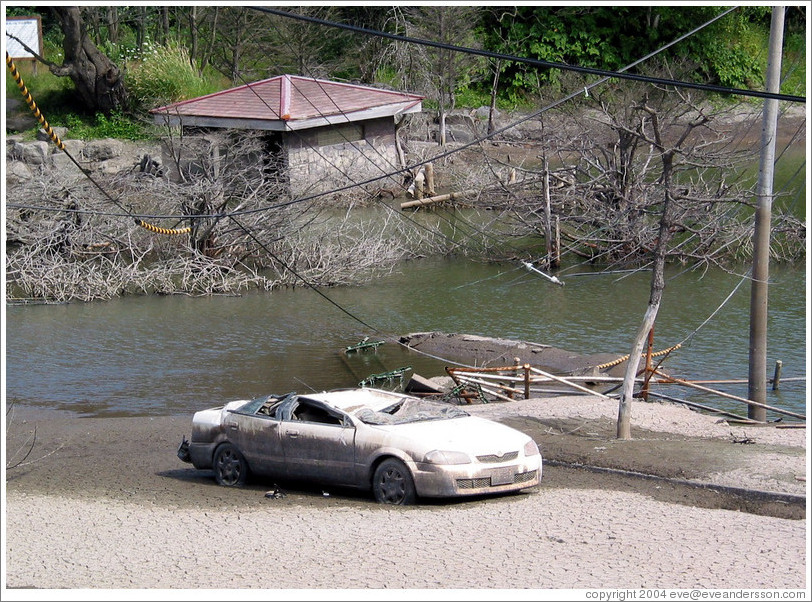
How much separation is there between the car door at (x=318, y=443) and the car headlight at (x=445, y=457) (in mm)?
1037

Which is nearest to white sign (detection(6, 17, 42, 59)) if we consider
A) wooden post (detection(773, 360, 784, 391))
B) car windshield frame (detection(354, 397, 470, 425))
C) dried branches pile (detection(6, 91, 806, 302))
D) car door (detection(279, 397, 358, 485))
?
dried branches pile (detection(6, 91, 806, 302))

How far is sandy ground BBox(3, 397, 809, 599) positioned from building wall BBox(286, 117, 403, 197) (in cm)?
2070

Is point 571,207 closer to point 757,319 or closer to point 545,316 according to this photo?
point 545,316

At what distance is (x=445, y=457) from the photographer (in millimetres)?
10398

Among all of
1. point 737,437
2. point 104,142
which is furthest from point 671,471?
point 104,142

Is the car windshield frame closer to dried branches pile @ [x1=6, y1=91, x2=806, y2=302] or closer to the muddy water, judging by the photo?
the muddy water

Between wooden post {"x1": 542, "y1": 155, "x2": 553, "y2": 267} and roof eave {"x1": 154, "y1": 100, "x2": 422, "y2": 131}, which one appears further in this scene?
roof eave {"x1": 154, "y1": 100, "x2": 422, "y2": 131}

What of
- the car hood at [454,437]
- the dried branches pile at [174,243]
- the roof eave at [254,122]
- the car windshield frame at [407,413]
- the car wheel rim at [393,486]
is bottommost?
the car wheel rim at [393,486]

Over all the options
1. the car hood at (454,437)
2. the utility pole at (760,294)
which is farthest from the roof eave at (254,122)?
the car hood at (454,437)

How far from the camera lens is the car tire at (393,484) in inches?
418

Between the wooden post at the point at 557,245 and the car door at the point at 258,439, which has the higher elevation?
the wooden post at the point at 557,245

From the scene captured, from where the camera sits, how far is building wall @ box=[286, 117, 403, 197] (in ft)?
112

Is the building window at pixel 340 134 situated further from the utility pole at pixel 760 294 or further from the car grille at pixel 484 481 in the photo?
the car grille at pixel 484 481

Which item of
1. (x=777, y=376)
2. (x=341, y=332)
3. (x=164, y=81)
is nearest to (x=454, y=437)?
(x=777, y=376)
